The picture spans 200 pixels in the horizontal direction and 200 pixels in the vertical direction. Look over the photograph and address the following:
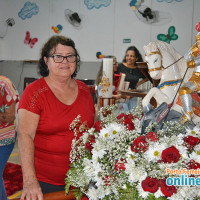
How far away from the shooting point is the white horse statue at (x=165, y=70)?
1.17 m

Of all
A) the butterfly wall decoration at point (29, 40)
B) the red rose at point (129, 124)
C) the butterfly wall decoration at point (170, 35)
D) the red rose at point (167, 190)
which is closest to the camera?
the red rose at point (167, 190)

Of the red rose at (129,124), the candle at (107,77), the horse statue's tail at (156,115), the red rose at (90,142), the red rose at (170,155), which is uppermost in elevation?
the candle at (107,77)

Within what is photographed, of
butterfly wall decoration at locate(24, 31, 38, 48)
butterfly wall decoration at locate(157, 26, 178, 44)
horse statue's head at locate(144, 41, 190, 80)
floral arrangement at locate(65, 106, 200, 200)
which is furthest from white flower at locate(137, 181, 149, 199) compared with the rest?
butterfly wall decoration at locate(24, 31, 38, 48)

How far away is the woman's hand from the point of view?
1.16m

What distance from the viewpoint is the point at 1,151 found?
4.85 ft

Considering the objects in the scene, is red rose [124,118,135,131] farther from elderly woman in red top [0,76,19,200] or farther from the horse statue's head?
elderly woman in red top [0,76,19,200]

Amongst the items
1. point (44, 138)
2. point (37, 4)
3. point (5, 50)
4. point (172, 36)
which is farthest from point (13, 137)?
point (5, 50)

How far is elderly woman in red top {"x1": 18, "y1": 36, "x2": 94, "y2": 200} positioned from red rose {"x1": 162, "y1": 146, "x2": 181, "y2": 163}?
0.73m

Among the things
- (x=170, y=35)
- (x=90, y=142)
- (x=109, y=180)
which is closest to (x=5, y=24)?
(x=170, y=35)

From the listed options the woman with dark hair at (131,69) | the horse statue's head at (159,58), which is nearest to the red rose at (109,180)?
the horse statue's head at (159,58)

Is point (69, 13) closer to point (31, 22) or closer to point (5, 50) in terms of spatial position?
point (31, 22)

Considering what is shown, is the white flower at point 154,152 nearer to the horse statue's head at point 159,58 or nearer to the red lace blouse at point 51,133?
A: the horse statue's head at point 159,58

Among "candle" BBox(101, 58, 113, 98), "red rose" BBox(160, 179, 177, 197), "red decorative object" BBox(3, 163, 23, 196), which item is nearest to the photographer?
"red rose" BBox(160, 179, 177, 197)

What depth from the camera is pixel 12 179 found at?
2947mm
